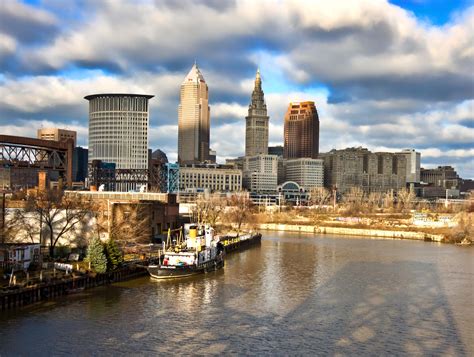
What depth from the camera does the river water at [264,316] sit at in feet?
103

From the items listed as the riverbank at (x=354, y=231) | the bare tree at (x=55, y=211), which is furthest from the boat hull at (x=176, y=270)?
the riverbank at (x=354, y=231)

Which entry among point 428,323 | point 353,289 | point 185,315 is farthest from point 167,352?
point 353,289

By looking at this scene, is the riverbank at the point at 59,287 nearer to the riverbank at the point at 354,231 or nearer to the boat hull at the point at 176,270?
the boat hull at the point at 176,270

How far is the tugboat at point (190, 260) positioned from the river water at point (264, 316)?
4.16 feet

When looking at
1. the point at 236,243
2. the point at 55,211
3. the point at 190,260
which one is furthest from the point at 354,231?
A: the point at 55,211

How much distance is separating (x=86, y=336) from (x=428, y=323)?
71.2ft

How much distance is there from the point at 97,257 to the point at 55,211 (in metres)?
13.8

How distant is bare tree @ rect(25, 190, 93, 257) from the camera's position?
55219 mm

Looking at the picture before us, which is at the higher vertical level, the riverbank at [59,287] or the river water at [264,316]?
the riverbank at [59,287]

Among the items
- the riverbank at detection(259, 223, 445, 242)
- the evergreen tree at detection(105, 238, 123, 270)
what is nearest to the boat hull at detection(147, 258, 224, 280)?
the evergreen tree at detection(105, 238, 123, 270)

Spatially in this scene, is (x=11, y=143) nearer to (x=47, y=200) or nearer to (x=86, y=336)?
(x=47, y=200)

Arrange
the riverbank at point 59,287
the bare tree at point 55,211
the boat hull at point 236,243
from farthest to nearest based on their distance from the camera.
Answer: the boat hull at point 236,243, the bare tree at point 55,211, the riverbank at point 59,287

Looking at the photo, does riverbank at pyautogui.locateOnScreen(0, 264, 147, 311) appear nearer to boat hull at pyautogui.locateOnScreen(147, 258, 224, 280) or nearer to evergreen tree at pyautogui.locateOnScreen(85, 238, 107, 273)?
evergreen tree at pyautogui.locateOnScreen(85, 238, 107, 273)

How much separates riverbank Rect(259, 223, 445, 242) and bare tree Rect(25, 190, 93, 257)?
7014cm
